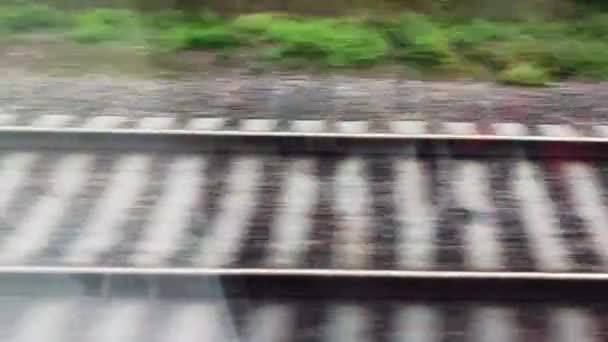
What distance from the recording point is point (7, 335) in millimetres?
3428

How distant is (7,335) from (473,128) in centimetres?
282

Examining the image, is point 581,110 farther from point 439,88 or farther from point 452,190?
point 452,190

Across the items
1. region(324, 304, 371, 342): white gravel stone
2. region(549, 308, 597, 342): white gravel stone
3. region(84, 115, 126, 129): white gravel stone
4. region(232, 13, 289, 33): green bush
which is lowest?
region(549, 308, 597, 342): white gravel stone

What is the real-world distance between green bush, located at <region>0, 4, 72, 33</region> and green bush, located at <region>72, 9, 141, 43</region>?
141 millimetres

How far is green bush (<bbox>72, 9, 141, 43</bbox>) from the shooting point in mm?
6648

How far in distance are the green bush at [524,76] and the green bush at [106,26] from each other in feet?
8.59

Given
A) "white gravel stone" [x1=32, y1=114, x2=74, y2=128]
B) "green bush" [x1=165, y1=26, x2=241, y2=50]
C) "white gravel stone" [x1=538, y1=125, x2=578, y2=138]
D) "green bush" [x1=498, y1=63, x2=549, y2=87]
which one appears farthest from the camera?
"green bush" [x1=165, y1=26, x2=241, y2=50]

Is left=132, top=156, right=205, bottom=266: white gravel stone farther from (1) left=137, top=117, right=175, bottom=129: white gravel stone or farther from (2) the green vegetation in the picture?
(2) the green vegetation

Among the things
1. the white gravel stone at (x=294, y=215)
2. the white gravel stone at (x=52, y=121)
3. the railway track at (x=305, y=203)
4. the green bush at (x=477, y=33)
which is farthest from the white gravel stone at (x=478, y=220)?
the white gravel stone at (x=52, y=121)

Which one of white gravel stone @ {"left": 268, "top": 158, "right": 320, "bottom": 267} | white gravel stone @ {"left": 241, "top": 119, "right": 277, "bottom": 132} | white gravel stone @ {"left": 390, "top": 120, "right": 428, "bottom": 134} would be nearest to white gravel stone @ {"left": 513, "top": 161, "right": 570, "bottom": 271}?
white gravel stone @ {"left": 390, "top": 120, "right": 428, "bottom": 134}

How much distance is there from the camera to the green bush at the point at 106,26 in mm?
6648

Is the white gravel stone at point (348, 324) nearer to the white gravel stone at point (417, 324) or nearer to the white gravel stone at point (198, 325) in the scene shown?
the white gravel stone at point (417, 324)

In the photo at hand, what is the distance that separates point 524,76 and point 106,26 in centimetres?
299

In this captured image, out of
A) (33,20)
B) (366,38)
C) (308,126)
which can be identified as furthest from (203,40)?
(308,126)
